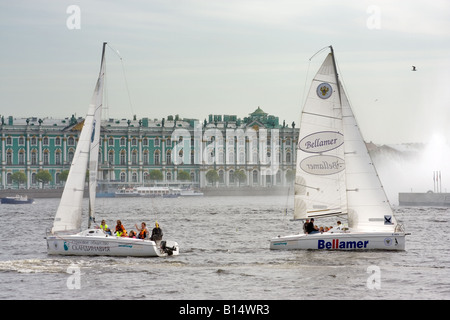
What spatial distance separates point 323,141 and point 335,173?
1.03m

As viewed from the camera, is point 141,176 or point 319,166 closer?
point 319,166

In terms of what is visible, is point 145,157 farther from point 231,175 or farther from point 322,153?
point 322,153

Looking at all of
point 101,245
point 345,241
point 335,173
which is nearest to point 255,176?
point 335,173

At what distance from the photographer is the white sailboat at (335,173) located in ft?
91.9

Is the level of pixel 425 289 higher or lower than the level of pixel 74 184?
lower

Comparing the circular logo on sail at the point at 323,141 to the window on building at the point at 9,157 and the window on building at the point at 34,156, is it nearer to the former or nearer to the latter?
the window on building at the point at 34,156

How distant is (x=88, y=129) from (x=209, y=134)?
3935 inches

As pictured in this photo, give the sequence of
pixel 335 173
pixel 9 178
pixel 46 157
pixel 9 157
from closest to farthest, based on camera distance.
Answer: pixel 335 173, pixel 9 178, pixel 9 157, pixel 46 157

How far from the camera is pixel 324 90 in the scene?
92.6 feet

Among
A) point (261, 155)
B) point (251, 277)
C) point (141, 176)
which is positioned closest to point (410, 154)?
point (261, 155)

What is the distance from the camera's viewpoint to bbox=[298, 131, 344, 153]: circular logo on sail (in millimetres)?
28547

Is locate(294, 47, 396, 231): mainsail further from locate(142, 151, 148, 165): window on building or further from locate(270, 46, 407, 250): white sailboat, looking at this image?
locate(142, 151, 148, 165): window on building
